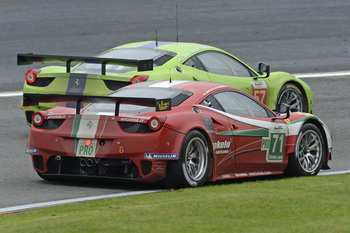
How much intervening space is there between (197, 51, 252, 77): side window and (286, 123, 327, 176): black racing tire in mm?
3600

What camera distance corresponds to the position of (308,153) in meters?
12.2

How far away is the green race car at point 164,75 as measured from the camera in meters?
13.8

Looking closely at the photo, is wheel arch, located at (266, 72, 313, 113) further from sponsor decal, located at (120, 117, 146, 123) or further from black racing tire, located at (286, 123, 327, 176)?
sponsor decal, located at (120, 117, 146, 123)

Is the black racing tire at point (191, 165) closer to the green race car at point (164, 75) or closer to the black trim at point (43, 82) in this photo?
the green race car at point (164, 75)

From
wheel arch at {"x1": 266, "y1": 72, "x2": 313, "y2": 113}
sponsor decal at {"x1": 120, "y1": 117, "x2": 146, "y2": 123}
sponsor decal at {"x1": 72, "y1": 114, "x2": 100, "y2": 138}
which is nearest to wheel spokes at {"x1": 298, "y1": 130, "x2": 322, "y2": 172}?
sponsor decal at {"x1": 120, "y1": 117, "x2": 146, "y2": 123}

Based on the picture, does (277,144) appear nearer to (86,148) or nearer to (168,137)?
(168,137)

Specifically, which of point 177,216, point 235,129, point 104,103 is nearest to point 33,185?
point 104,103

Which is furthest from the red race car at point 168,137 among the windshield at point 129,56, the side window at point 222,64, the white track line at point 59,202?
the side window at point 222,64

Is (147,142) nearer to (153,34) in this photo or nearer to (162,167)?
(162,167)

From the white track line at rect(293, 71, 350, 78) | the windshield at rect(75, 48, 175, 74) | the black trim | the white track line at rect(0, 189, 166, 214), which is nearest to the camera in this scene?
the white track line at rect(0, 189, 166, 214)

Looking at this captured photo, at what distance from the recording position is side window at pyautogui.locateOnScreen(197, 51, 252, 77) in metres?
15.7

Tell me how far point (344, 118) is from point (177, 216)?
8.69m

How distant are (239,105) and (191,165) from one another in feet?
4.28

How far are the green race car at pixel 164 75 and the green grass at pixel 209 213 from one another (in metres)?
3.77
